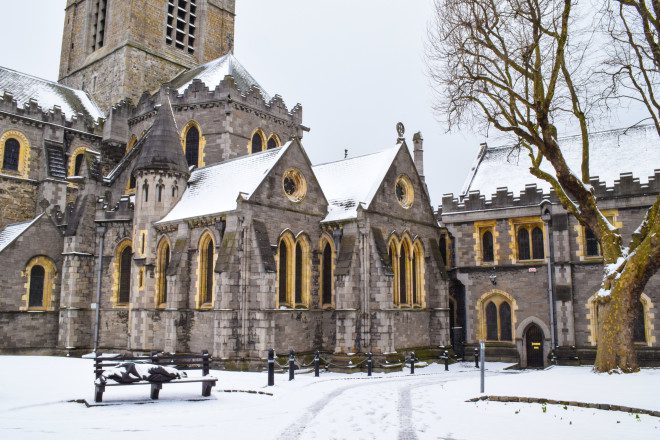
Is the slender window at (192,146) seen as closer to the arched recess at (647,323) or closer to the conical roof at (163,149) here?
the conical roof at (163,149)

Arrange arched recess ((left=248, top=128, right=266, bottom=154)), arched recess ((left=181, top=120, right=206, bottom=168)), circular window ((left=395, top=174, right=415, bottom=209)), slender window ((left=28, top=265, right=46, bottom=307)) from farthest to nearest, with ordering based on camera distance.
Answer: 1. arched recess ((left=248, top=128, right=266, bottom=154))
2. arched recess ((left=181, top=120, right=206, bottom=168))
3. slender window ((left=28, top=265, right=46, bottom=307))
4. circular window ((left=395, top=174, right=415, bottom=209))

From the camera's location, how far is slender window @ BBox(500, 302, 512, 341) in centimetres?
2766

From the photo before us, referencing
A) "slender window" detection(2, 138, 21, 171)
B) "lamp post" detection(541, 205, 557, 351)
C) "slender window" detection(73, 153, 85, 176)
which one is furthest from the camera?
"slender window" detection(73, 153, 85, 176)

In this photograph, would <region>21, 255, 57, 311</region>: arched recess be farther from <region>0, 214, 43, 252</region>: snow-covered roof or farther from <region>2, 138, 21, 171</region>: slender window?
<region>2, 138, 21, 171</region>: slender window

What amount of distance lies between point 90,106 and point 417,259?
25.1 meters

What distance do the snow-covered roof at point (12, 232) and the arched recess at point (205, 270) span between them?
1035cm

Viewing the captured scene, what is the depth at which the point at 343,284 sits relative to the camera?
935 inches

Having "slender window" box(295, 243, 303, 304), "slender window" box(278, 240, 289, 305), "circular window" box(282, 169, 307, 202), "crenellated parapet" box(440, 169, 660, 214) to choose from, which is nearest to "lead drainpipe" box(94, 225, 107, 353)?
"slender window" box(278, 240, 289, 305)

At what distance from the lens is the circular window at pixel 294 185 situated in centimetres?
2496

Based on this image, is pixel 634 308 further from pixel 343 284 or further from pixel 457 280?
pixel 457 280

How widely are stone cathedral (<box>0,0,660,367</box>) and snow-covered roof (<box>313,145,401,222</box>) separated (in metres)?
0.11

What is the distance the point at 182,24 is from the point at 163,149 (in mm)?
19598

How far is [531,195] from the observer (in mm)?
27484

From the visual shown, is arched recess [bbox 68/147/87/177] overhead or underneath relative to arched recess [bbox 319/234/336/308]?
overhead
